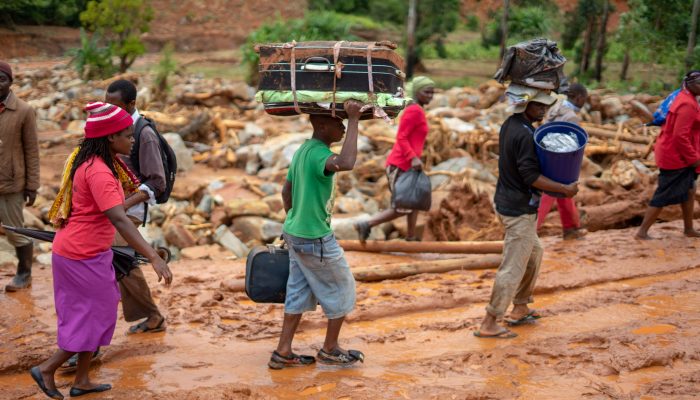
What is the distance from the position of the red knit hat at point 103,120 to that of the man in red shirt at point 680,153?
5.57m

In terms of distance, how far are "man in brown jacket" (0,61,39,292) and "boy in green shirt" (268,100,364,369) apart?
2.74 meters

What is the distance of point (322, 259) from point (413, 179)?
328 cm

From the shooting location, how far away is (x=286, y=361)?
4676 millimetres

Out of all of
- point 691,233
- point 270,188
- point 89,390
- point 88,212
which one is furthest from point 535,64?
point 270,188

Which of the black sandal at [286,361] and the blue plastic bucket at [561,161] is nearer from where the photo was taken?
the black sandal at [286,361]

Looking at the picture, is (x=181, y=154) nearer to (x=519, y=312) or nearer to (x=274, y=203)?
(x=274, y=203)

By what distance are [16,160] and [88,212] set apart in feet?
8.18

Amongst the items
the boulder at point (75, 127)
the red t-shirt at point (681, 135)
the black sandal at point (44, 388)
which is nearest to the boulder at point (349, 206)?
the red t-shirt at point (681, 135)

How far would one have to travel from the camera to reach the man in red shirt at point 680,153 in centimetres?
720

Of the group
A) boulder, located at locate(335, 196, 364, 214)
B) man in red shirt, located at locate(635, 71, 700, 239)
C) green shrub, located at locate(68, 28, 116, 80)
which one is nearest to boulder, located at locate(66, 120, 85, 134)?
green shrub, located at locate(68, 28, 116, 80)

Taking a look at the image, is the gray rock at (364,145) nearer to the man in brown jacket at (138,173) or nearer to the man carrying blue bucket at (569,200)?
the man carrying blue bucket at (569,200)

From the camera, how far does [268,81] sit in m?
4.39

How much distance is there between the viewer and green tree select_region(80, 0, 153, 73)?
22422 mm

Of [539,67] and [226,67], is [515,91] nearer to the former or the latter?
[539,67]
